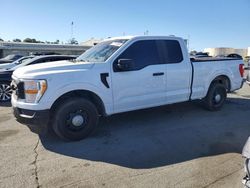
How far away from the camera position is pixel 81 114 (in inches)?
199

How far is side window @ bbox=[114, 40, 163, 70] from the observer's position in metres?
5.58

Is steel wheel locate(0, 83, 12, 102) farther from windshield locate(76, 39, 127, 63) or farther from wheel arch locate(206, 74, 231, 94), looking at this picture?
wheel arch locate(206, 74, 231, 94)

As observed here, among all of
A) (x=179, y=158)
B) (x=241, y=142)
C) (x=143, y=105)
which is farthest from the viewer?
(x=143, y=105)

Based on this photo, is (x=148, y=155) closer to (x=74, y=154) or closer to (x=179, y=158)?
(x=179, y=158)

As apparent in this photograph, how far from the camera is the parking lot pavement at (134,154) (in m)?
3.62

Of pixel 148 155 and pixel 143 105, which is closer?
pixel 148 155

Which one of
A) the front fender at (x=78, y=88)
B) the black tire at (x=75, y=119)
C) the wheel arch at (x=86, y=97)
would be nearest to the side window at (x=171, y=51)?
the front fender at (x=78, y=88)

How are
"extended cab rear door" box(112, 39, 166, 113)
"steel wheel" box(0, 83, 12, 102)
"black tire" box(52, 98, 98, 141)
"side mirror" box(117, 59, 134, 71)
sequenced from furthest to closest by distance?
"steel wheel" box(0, 83, 12, 102) → "extended cab rear door" box(112, 39, 166, 113) → "side mirror" box(117, 59, 134, 71) → "black tire" box(52, 98, 98, 141)

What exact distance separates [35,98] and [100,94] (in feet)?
4.05

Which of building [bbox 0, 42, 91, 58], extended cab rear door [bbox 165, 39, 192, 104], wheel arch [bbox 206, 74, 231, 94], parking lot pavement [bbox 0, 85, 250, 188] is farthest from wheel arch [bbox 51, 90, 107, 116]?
building [bbox 0, 42, 91, 58]

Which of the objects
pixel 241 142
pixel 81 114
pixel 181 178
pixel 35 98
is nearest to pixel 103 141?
pixel 81 114

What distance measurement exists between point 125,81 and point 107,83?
408mm

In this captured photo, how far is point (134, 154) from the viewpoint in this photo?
4438mm

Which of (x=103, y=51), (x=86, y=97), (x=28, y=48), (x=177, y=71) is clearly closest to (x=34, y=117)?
(x=86, y=97)
